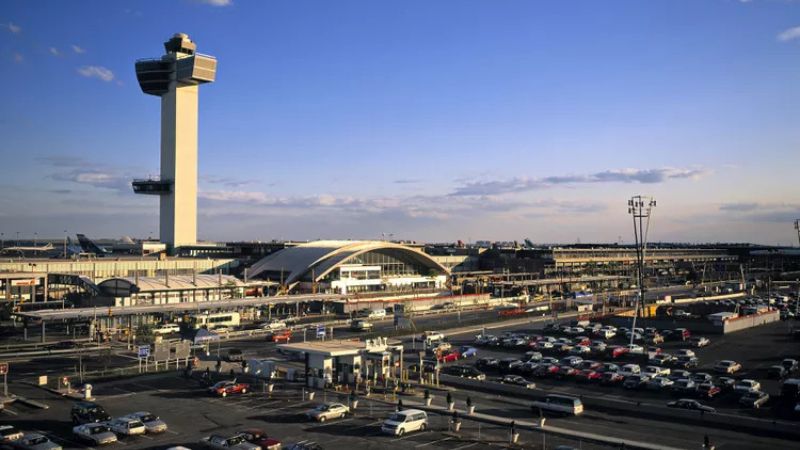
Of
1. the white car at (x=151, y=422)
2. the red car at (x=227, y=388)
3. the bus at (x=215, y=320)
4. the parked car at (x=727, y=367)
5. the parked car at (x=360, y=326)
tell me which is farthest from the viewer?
the parked car at (x=360, y=326)

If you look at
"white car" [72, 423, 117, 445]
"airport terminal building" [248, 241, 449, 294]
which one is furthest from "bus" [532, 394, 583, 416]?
"airport terminal building" [248, 241, 449, 294]

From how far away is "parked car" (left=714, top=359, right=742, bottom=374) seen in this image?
121 feet

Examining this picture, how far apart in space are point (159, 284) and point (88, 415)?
1492 inches

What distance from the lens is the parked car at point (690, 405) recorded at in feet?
89.0

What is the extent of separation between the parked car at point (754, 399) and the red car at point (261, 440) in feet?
67.5

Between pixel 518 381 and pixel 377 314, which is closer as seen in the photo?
pixel 518 381

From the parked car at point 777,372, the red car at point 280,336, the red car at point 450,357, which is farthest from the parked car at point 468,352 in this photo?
the parked car at point 777,372

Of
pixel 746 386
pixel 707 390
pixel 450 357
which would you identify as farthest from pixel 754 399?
pixel 450 357

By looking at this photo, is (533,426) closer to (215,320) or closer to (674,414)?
(674,414)

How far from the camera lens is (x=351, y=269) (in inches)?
3258

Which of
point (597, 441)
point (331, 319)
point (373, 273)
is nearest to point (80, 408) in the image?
point (597, 441)

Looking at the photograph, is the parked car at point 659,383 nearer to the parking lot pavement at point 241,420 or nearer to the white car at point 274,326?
the parking lot pavement at point 241,420

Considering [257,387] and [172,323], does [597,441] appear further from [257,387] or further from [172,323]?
[172,323]

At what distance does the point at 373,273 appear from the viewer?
8594 cm
